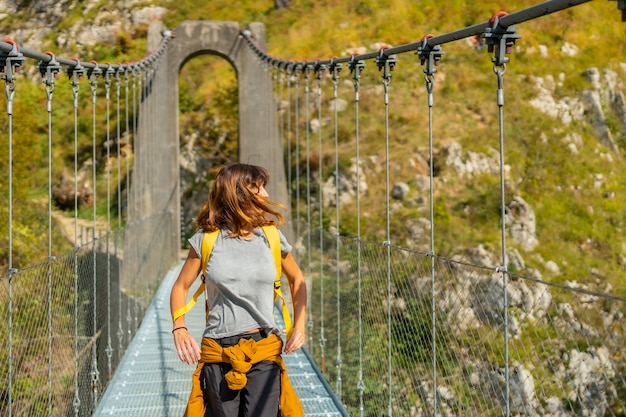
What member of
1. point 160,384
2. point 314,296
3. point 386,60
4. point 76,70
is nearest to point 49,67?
point 76,70

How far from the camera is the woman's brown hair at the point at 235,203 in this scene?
5.54 ft

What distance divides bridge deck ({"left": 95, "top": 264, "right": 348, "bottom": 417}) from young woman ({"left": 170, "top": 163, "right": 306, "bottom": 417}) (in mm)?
1908

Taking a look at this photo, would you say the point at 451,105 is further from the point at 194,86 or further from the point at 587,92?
the point at 194,86

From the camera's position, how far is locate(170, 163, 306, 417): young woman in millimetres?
1668

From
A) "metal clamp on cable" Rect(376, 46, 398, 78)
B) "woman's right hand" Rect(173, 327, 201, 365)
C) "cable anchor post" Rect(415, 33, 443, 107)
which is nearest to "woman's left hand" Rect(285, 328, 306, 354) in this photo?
"woman's right hand" Rect(173, 327, 201, 365)

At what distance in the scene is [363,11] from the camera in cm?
1912

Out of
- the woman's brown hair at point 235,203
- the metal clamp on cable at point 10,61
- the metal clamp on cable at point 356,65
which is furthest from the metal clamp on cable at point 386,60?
the woman's brown hair at point 235,203

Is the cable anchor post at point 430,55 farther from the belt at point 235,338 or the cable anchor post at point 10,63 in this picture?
the cable anchor post at point 10,63

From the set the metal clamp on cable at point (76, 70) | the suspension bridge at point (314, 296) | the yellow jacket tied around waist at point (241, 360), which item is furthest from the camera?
the metal clamp on cable at point (76, 70)

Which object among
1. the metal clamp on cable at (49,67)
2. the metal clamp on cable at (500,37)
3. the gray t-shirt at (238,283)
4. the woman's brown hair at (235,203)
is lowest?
the gray t-shirt at (238,283)

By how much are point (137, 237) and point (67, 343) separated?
9.42 ft

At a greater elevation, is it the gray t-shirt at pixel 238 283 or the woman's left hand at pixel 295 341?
the gray t-shirt at pixel 238 283

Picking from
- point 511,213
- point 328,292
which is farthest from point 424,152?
point 328,292

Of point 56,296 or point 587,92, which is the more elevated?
point 587,92
